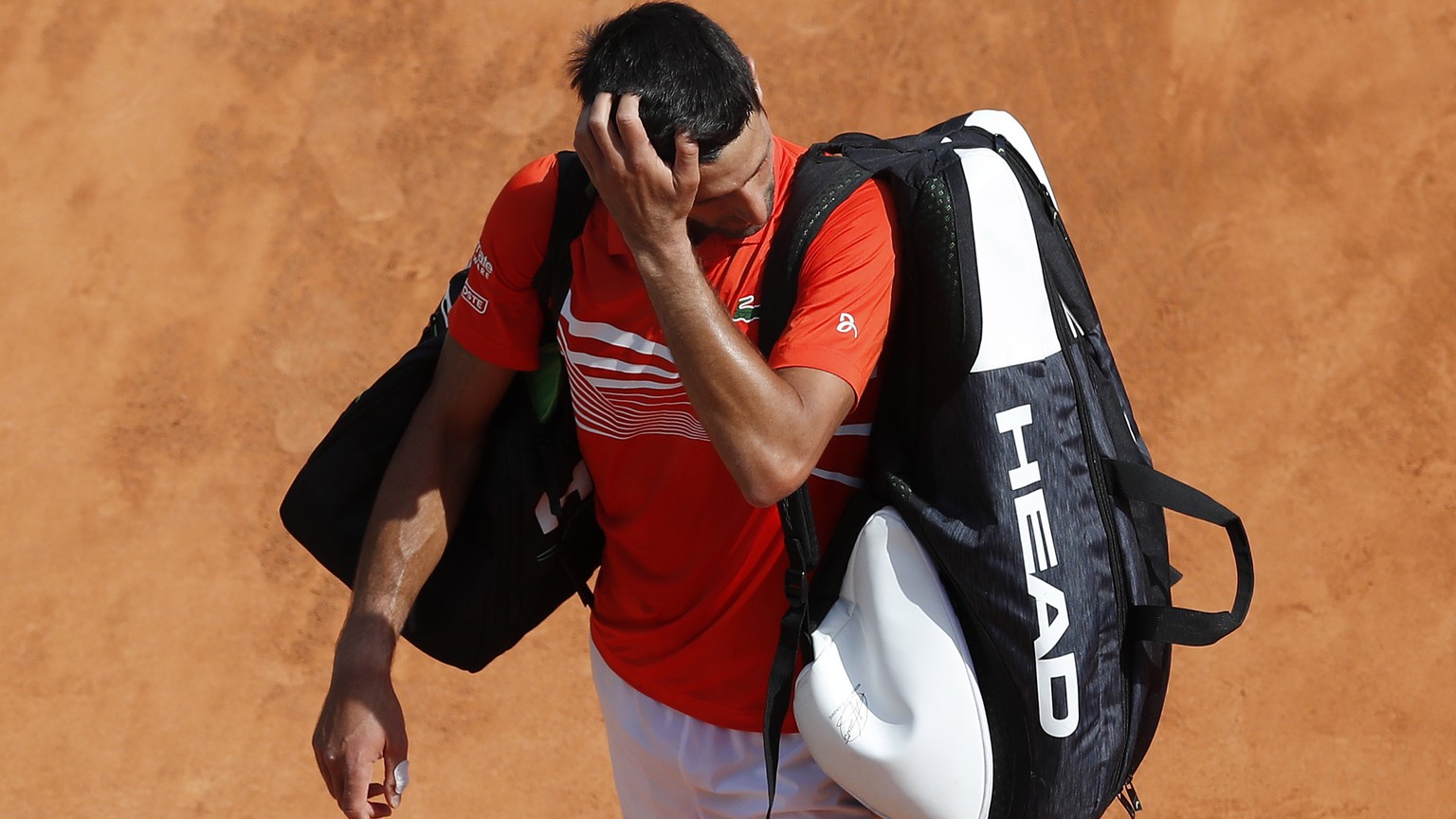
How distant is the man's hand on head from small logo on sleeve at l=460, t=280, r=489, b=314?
1.72 feet

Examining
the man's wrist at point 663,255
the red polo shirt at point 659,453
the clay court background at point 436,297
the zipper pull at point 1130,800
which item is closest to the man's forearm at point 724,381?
the man's wrist at point 663,255

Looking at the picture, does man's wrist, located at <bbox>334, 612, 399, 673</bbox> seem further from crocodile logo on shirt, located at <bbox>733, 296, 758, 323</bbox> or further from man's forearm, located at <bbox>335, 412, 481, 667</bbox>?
crocodile logo on shirt, located at <bbox>733, 296, 758, 323</bbox>

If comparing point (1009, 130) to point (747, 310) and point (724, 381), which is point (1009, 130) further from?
point (724, 381)

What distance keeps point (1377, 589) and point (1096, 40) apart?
2294 mm

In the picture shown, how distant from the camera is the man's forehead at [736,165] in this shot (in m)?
1.86

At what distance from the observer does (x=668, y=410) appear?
2074 millimetres

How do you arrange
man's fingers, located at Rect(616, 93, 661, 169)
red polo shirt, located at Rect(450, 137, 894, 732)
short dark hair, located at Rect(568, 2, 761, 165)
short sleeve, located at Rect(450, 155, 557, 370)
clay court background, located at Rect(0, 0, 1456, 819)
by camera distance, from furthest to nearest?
clay court background, located at Rect(0, 0, 1456, 819) < short sleeve, located at Rect(450, 155, 557, 370) < red polo shirt, located at Rect(450, 137, 894, 732) < short dark hair, located at Rect(568, 2, 761, 165) < man's fingers, located at Rect(616, 93, 661, 169)

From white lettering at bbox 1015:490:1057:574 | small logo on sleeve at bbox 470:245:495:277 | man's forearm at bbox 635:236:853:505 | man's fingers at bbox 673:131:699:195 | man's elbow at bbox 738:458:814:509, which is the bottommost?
white lettering at bbox 1015:490:1057:574

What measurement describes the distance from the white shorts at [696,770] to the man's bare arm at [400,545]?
386 mm

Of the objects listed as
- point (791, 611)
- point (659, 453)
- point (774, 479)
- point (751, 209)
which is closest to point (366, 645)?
point (659, 453)

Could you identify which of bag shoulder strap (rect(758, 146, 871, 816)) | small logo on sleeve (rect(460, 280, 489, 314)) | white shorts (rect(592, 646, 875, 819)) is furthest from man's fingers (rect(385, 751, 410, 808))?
small logo on sleeve (rect(460, 280, 489, 314))

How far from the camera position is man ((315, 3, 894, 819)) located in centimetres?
173

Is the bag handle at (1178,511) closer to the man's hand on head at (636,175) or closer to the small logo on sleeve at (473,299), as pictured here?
the man's hand on head at (636,175)

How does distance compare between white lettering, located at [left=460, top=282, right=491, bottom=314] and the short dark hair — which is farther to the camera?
white lettering, located at [left=460, top=282, right=491, bottom=314]
